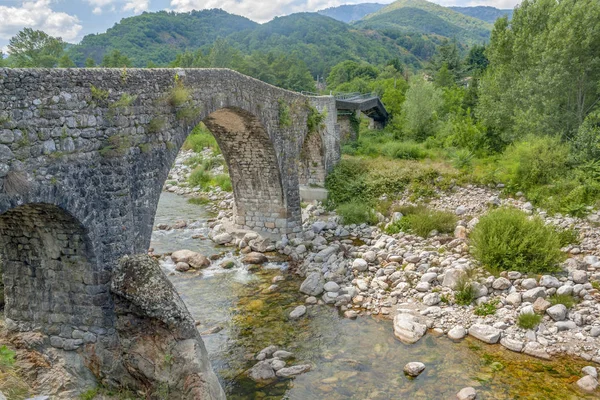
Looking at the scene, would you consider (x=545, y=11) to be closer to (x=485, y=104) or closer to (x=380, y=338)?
(x=485, y=104)

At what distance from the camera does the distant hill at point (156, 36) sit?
7019cm

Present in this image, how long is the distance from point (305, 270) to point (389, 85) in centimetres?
2706

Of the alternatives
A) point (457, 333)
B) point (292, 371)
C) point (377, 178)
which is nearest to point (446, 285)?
point (457, 333)

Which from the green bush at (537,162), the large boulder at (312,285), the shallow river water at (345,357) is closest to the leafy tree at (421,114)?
the green bush at (537,162)

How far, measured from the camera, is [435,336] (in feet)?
31.3

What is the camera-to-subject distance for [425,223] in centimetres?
1449

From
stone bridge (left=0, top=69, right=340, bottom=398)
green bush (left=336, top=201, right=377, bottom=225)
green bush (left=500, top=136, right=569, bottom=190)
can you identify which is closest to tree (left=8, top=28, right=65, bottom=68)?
green bush (left=336, top=201, right=377, bottom=225)

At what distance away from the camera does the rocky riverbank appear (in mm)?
9164

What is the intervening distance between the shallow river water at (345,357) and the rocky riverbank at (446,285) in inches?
13.4

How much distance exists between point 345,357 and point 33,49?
3657 centimetres

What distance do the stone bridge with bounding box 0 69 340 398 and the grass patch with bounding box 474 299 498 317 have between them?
19.9 feet

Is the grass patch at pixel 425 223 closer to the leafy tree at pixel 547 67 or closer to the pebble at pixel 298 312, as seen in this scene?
the pebble at pixel 298 312

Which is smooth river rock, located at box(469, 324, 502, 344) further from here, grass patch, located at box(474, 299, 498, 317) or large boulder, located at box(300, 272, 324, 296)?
large boulder, located at box(300, 272, 324, 296)

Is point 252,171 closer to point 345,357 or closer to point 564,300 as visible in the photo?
point 345,357
